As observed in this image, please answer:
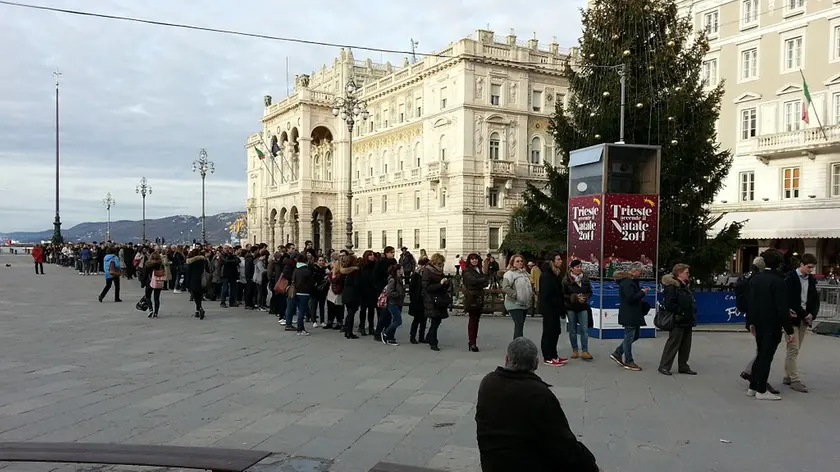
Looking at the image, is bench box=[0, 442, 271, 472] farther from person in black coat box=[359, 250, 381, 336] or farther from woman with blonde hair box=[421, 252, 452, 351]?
person in black coat box=[359, 250, 381, 336]

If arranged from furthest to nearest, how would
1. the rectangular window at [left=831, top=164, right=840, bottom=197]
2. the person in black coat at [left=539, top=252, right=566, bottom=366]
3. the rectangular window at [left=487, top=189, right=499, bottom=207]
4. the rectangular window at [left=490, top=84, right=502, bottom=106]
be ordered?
1. the rectangular window at [left=487, top=189, right=499, bottom=207]
2. the rectangular window at [left=490, top=84, right=502, bottom=106]
3. the rectangular window at [left=831, top=164, right=840, bottom=197]
4. the person in black coat at [left=539, top=252, right=566, bottom=366]

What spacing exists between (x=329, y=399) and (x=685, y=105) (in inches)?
599

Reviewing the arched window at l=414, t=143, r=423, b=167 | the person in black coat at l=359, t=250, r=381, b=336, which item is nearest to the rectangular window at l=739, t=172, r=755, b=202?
the arched window at l=414, t=143, r=423, b=167

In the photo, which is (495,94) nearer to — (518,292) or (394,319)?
(394,319)

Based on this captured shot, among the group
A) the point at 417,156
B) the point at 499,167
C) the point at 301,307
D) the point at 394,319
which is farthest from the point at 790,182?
the point at 417,156

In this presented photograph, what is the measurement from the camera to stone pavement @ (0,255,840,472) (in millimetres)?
6230

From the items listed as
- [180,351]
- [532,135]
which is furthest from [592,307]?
[532,135]

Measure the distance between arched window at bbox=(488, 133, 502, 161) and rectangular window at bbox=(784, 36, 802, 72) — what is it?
1866 centimetres

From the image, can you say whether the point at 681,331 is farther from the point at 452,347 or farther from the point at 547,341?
the point at 452,347

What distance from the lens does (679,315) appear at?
383 inches

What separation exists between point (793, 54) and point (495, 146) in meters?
19.3

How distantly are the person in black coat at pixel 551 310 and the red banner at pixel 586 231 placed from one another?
2.54 meters

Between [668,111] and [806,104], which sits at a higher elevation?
[806,104]

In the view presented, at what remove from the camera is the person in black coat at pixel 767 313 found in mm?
8133
